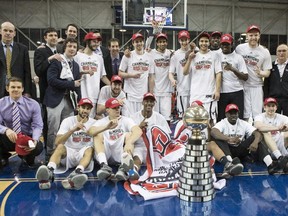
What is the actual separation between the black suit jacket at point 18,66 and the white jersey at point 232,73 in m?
3.18

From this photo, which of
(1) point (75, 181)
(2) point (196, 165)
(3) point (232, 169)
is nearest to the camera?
(2) point (196, 165)

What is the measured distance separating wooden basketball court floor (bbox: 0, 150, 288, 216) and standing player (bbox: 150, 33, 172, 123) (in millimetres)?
1968

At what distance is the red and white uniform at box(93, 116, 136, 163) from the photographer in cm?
441

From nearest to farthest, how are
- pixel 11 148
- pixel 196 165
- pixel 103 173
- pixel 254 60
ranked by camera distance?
pixel 196 165, pixel 103 173, pixel 11 148, pixel 254 60

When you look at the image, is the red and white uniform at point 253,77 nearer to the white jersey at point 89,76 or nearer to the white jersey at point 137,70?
the white jersey at point 137,70

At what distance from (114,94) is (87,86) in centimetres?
47

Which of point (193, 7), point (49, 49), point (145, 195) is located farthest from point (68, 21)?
point (145, 195)

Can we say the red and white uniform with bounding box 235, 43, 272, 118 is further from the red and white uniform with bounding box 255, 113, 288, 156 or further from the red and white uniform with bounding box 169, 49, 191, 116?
the red and white uniform with bounding box 169, 49, 191, 116

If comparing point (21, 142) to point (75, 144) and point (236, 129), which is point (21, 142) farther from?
point (236, 129)

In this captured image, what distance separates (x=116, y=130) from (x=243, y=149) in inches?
74.5

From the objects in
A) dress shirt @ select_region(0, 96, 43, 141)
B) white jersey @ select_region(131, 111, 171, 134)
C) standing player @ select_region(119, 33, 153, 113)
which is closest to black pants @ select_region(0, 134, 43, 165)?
dress shirt @ select_region(0, 96, 43, 141)

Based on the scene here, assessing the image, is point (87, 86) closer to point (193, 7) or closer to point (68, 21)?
point (68, 21)

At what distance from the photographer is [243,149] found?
466cm

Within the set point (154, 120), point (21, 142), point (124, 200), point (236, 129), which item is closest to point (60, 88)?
point (21, 142)
